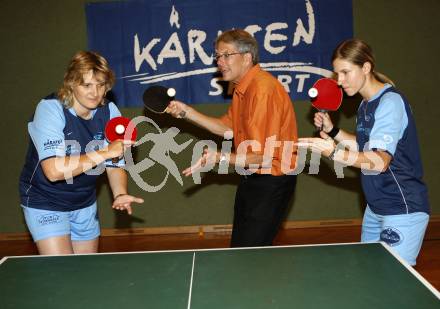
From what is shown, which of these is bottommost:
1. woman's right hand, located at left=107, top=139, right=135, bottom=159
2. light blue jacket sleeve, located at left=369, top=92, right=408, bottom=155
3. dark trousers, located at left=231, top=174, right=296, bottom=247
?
dark trousers, located at left=231, top=174, right=296, bottom=247

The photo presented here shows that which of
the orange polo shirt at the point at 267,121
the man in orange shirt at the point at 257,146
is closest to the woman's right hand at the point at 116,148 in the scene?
the man in orange shirt at the point at 257,146

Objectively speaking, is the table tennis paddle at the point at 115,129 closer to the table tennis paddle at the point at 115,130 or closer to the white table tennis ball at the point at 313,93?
the table tennis paddle at the point at 115,130

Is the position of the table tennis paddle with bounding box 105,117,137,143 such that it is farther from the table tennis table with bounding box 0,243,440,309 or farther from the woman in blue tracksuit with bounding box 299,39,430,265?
the woman in blue tracksuit with bounding box 299,39,430,265

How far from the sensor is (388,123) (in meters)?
2.03

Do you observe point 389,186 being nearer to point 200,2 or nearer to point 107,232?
point 200,2

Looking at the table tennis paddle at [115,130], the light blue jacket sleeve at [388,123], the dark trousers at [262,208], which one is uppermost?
the light blue jacket sleeve at [388,123]

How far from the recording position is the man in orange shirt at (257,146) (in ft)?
7.98

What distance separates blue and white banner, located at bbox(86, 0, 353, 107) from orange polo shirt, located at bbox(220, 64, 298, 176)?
74.9 inches

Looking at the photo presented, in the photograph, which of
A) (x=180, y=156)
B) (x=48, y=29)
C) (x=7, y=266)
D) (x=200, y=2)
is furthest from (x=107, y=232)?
(x=7, y=266)

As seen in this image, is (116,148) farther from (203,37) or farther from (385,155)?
(203,37)

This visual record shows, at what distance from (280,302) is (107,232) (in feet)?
11.4

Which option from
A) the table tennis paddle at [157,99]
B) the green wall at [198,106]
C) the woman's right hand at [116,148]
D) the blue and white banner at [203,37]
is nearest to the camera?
the woman's right hand at [116,148]

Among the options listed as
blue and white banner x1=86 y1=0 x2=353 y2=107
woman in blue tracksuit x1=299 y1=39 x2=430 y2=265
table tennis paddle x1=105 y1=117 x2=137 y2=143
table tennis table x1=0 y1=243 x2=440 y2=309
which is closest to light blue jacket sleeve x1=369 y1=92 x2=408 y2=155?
woman in blue tracksuit x1=299 y1=39 x2=430 y2=265

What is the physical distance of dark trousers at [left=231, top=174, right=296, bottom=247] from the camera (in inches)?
98.3
